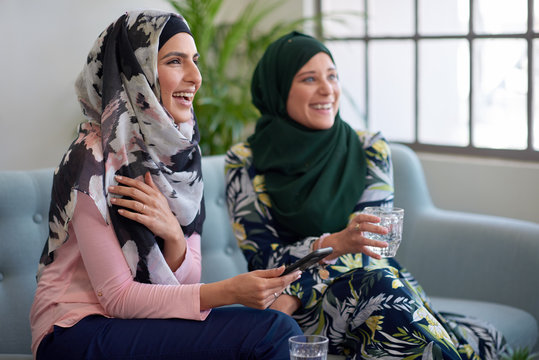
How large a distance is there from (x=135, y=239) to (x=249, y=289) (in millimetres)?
293

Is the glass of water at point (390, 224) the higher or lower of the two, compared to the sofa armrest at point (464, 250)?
higher

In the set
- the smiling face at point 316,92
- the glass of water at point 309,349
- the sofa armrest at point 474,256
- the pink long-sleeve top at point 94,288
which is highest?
the smiling face at point 316,92

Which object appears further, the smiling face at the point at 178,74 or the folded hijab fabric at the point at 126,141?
the smiling face at the point at 178,74

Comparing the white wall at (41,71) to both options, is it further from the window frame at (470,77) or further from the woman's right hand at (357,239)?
the woman's right hand at (357,239)

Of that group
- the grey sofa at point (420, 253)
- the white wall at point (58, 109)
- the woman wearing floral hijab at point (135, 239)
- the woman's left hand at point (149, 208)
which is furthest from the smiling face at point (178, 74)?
the white wall at point (58, 109)

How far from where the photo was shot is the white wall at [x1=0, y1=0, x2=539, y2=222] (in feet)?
9.75

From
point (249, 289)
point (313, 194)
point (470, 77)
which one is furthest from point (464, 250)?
point (249, 289)

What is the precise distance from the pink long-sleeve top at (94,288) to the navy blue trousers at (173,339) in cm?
2

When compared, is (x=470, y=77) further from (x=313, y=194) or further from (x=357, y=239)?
(x=357, y=239)

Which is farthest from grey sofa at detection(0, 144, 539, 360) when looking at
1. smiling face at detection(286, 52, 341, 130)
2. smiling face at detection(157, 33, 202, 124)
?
smiling face at detection(157, 33, 202, 124)

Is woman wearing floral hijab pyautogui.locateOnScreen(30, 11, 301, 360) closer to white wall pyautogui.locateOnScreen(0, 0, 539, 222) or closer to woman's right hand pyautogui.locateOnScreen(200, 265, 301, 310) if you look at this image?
woman's right hand pyautogui.locateOnScreen(200, 265, 301, 310)

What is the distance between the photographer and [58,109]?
11.1 feet

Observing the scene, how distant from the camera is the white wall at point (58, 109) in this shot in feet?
9.75

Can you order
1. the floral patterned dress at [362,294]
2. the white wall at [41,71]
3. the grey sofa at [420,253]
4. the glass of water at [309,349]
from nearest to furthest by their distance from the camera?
the glass of water at [309,349] < the floral patterned dress at [362,294] < the grey sofa at [420,253] < the white wall at [41,71]
